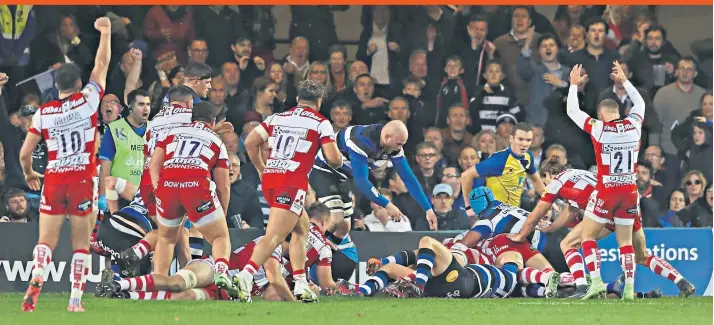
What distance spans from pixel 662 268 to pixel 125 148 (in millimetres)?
6022

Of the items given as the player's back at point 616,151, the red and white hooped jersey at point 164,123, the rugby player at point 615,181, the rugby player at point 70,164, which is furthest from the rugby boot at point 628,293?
the rugby player at point 70,164

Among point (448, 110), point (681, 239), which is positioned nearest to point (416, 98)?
point (448, 110)

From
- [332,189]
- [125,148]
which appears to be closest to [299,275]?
[332,189]

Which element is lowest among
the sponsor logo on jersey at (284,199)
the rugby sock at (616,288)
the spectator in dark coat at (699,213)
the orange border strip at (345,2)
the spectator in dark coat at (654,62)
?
the rugby sock at (616,288)

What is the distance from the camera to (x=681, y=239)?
17.3m

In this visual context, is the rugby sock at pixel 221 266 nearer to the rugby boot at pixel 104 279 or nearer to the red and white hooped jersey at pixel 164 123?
the rugby boot at pixel 104 279

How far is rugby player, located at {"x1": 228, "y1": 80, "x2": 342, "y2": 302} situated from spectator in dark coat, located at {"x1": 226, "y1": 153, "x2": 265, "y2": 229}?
10.9 feet

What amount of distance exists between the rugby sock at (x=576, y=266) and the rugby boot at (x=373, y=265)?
2.09m

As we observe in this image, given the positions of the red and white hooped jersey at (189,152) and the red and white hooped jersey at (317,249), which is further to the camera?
the red and white hooped jersey at (317,249)

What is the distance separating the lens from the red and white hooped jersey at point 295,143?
14039mm

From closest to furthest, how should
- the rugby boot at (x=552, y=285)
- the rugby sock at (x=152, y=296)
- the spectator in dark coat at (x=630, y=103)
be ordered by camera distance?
1. the rugby sock at (x=152, y=296)
2. the rugby boot at (x=552, y=285)
3. the spectator in dark coat at (x=630, y=103)

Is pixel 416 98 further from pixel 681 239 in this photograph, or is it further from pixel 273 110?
pixel 681 239

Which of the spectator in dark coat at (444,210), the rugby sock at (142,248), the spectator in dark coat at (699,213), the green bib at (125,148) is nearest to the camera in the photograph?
the rugby sock at (142,248)

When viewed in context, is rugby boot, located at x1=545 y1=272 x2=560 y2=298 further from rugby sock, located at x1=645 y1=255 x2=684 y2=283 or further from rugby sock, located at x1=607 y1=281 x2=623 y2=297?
rugby sock, located at x1=645 y1=255 x2=684 y2=283
